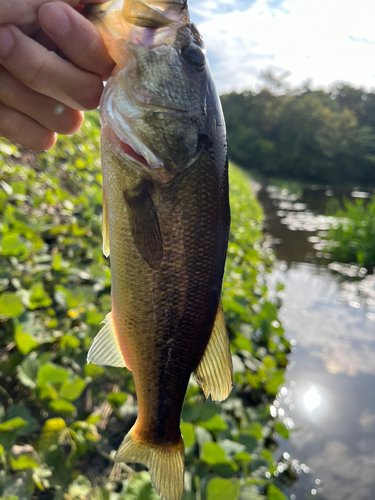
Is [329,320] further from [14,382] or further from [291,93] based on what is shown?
[291,93]

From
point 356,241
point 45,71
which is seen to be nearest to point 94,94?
point 45,71

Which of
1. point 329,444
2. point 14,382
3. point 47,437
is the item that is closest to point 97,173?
point 14,382

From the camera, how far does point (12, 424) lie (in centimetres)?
158

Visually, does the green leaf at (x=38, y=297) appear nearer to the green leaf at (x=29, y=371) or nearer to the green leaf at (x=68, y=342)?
the green leaf at (x=68, y=342)

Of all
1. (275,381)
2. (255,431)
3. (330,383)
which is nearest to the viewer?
(255,431)

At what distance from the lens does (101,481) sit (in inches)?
73.6

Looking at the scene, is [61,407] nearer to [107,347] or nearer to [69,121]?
Answer: [107,347]

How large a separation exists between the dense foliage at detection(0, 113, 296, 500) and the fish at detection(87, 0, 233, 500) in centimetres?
56

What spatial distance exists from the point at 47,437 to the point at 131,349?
777mm

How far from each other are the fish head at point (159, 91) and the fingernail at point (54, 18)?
0.16 m

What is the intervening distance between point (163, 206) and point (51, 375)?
1164 mm

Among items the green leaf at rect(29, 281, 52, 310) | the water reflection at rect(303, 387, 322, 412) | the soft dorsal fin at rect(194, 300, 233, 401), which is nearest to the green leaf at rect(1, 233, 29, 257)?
the green leaf at rect(29, 281, 52, 310)

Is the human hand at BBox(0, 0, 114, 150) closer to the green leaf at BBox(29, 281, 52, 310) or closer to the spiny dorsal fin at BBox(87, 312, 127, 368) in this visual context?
the spiny dorsal fin at BBox(87, 312, 127, 368)

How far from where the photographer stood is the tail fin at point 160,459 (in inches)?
53.9
